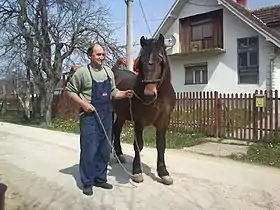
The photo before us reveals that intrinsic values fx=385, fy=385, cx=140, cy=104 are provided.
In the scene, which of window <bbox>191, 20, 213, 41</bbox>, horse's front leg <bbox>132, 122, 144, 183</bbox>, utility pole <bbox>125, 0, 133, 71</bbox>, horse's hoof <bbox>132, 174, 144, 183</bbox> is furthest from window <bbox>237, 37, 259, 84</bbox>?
horse's hoof <bbox>132, 174, 144, 183</bbox>

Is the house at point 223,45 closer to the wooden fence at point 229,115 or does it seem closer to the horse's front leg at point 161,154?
the wooden fence at point 229,115

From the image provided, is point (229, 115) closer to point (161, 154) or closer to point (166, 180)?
point (161, 154)

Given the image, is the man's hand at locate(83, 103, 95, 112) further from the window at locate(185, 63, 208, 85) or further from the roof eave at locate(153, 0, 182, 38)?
the roof eave at locate(153, 0, 182, 38)

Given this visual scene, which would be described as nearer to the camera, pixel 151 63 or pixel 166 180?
pixel 151 63

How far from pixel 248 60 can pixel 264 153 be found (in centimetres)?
1354

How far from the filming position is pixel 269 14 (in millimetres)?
22828

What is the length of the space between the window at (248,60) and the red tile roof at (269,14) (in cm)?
151

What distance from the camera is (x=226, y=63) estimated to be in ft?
74.6

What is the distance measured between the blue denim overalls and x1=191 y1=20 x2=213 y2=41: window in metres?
19.2

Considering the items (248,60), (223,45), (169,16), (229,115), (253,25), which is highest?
(169,16)

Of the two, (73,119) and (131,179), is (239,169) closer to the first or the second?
(131,179)

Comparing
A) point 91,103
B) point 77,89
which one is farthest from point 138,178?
point 77,89

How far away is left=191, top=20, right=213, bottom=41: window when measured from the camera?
78.6ft

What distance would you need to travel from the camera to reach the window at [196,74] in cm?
2412
